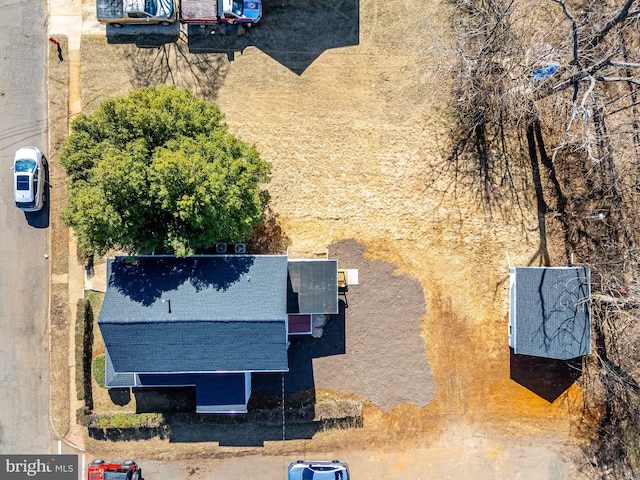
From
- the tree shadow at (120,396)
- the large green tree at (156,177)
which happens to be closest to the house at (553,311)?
the large green tree at (156,177)

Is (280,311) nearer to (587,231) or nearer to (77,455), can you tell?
(77,455)

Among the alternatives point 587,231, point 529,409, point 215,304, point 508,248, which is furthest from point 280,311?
point 587,231

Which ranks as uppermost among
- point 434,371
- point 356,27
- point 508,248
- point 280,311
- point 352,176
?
point 356,27

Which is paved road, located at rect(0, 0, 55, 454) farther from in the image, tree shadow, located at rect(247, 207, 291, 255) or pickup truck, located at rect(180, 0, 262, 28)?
tree shadow, located at rect(247, 207, 291, 255)

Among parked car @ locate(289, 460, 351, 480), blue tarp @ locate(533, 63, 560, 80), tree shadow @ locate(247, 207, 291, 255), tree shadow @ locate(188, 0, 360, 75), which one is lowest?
parked car @ locate(289, 460, 351, 480)

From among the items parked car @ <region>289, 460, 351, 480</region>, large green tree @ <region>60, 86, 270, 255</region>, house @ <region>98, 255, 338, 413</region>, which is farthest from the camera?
parked car @ <region>289, 460, 351, 480</region>

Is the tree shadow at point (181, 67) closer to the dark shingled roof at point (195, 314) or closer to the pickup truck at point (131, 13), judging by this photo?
the pickup truck at point (131, 13)

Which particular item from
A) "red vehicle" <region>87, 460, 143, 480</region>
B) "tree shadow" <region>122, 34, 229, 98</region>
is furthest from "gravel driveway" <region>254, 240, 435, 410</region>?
"tree shadow" <region>122, 34, 229, 98</region>

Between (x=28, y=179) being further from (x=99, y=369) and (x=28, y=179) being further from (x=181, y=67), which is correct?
(x=99, y=369)
